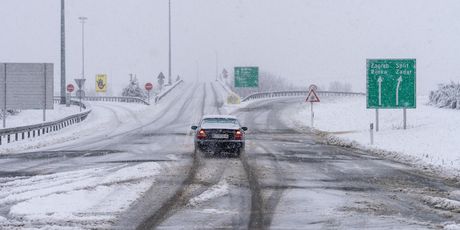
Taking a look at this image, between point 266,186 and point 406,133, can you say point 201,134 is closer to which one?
point 266,186

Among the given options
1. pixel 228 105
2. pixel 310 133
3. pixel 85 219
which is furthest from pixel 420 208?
pixel 228 105

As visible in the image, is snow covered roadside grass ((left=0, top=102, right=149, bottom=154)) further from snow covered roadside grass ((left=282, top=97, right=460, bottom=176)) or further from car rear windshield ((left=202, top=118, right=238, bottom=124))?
snow covered roadside grass ((left=282, top=97, right=460, bottom=176))

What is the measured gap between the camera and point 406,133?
89.3 ft

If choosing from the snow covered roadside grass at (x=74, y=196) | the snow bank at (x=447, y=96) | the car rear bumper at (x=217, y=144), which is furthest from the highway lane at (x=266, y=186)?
the snow bank at (x=447, y=96)

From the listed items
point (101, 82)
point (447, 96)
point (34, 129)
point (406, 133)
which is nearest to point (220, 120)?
point (406, 133)

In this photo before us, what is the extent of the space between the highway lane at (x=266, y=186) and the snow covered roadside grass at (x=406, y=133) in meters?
1.13

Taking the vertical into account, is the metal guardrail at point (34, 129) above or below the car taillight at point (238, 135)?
below

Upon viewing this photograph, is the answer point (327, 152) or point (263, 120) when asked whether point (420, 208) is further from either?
point (263, 120)

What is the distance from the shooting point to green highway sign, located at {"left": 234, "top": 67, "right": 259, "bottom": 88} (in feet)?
229

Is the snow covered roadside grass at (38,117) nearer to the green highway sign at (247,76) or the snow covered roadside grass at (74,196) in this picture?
the green highway sign at (247,76)

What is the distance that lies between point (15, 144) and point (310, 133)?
1455 cm

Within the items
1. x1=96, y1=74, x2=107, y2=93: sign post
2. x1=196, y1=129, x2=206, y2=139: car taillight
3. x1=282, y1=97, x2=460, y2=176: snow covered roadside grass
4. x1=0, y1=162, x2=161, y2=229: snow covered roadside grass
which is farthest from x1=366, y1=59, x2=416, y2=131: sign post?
x1=96, y1=74, x2=107, y2=93: sign post

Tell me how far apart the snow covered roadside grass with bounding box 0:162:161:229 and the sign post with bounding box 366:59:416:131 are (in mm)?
15769

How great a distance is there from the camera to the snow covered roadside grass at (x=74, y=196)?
375 inches
